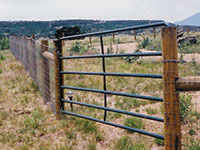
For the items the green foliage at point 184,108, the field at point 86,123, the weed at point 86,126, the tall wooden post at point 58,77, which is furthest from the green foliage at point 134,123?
the tall wooden post at point 58,77

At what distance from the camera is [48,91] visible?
6.65 m

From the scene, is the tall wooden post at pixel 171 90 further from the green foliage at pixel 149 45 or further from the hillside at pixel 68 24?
the hillside at pixel 68 24

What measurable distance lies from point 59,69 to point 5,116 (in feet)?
4.84

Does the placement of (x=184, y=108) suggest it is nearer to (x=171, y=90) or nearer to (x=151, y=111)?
(x=151, y=111)

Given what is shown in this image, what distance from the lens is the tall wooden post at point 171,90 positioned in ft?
10.3

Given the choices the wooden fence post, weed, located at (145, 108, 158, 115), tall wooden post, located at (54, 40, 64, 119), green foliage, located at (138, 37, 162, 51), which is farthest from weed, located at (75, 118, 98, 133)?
green foliage, located at (138, 37, 162, 51)

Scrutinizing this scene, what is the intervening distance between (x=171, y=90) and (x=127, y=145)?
1.26 m

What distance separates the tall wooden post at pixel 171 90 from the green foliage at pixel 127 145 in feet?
2.31

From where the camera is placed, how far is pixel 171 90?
318cm

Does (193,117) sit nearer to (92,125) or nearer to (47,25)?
(92,125)

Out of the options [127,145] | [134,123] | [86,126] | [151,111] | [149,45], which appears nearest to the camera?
[127,145]

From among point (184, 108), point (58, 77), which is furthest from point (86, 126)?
point (184, 108)

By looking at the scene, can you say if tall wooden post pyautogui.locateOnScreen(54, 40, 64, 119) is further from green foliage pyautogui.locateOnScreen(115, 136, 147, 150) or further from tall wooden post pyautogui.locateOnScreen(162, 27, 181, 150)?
tall wooden post pyautogui.locateOnScreen(162, 27, 181, 150)

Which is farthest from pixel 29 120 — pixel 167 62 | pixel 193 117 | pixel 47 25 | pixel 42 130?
pixel 47 25
